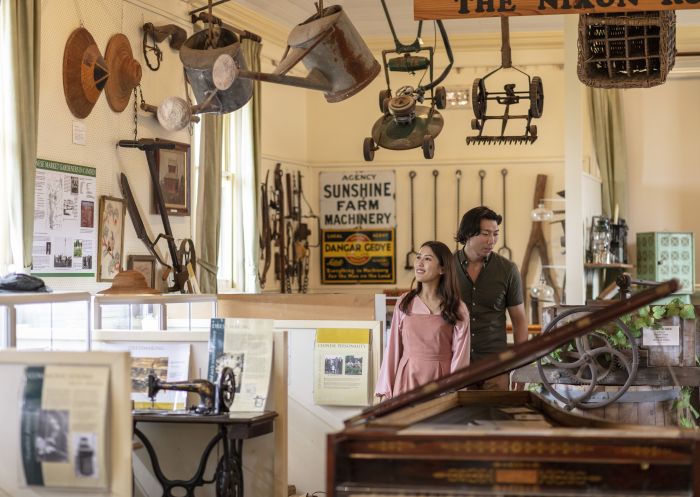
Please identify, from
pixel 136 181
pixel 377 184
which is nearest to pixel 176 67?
pixel 136 181

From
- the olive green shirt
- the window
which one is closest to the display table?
the olive green shirt

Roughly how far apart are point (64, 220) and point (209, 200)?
81.7 inches

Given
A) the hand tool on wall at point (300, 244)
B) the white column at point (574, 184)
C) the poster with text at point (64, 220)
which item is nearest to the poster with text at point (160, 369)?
the poster with text at point (64, 220)

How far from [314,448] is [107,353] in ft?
7.61

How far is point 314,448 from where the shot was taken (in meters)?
5.07

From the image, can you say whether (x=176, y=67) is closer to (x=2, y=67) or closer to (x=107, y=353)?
(x=2, y=67)

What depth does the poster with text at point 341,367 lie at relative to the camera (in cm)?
523

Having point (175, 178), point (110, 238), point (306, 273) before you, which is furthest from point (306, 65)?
point (306, 273)

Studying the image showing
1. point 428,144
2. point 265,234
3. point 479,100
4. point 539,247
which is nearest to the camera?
point 479,100

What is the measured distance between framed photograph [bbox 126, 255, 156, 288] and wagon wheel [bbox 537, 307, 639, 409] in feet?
13.4

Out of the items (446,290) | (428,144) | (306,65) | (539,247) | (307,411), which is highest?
(306,65)

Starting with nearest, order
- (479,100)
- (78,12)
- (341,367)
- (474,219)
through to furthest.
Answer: (341,367), (474,219), (479,100), (78,12)

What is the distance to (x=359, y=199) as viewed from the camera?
12.3m

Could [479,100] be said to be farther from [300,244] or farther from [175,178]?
[300,244]
